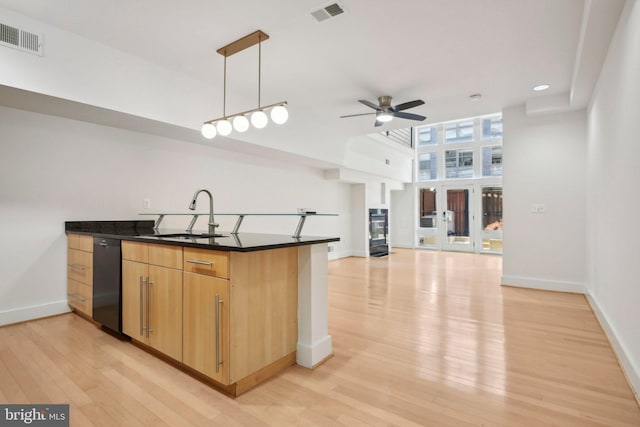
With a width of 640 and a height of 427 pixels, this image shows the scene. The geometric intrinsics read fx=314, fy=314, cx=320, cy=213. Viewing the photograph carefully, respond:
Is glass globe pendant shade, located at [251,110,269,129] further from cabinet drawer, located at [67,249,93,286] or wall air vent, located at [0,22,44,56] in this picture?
cabinet drawer, located at [67,249,93,286]

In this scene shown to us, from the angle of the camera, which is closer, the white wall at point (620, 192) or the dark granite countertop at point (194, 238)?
the dark granite countertop at point (194, 238)

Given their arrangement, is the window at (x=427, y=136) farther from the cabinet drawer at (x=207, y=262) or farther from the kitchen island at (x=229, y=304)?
the cabinet drawer at (x=207, y=262)

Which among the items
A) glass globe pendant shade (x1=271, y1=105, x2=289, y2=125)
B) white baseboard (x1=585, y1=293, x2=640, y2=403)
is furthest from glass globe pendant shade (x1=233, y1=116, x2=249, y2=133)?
white baseboard (x1=585, y1=293, x2=640, y2=403)

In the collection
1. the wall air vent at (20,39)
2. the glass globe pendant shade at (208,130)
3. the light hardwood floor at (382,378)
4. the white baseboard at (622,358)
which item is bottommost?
the light hardwood floor at (382,378)

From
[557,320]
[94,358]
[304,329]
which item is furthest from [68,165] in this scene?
[557,320]

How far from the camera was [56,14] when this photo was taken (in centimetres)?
263

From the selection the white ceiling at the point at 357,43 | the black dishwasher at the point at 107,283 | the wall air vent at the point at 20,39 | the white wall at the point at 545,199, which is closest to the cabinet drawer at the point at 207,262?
the black dishwasher at the point at 107,283

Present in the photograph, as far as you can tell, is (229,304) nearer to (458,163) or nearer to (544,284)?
(544,284)

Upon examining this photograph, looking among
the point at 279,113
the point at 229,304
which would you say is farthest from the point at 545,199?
the point at 229,304

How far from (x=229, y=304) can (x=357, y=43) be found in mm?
2719

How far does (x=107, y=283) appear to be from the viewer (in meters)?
2.85

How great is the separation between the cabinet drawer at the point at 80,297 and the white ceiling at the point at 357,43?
2.36m

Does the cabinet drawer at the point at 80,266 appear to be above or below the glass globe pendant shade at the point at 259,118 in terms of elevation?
below

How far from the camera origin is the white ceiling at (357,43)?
8.48 feet
